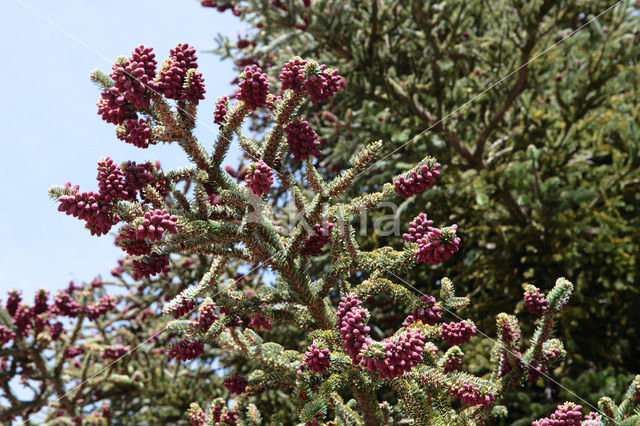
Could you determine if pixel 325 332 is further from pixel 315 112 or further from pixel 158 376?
pixel 315 112

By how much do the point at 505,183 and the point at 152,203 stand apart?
4632 millimetres

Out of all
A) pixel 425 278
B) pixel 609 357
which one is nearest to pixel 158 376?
pixel 425 278

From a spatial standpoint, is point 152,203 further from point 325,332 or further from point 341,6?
point 341,6

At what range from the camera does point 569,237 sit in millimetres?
5602

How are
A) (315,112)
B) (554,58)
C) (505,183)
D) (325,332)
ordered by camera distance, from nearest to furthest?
(325,332)
(505,183)
(554,58)
(315,112)

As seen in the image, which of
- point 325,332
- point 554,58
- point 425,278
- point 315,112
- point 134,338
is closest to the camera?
point 325,332

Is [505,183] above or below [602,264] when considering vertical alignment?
above

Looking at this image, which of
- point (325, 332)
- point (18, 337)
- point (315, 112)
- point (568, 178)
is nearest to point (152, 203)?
point (325, 332)

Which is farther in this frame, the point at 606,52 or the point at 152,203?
the point at 606,52

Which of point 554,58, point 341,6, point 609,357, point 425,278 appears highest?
point 341,6

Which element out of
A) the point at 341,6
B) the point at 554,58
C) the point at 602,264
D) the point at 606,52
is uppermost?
the point at 341,6

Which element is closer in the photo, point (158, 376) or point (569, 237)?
point (569, 237)

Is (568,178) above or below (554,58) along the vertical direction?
below

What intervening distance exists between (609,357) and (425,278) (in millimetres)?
2143
